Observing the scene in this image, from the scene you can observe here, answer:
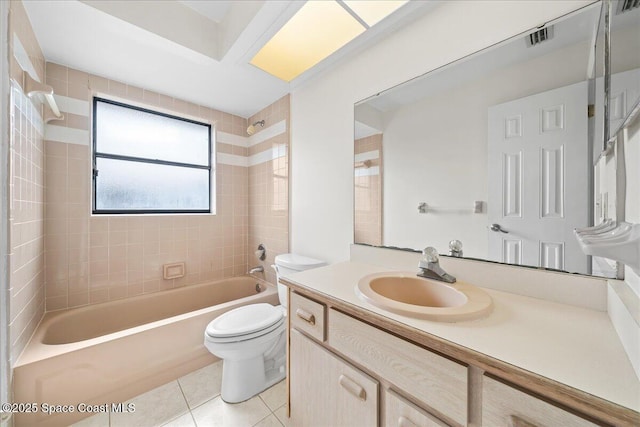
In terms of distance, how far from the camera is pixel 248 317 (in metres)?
1.52

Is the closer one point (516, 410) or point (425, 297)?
point (516, 410)

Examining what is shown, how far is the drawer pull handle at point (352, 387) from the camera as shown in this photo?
758 mm

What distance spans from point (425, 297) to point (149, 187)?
2.47 m

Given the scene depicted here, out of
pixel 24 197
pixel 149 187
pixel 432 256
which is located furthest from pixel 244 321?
pixel 149 187

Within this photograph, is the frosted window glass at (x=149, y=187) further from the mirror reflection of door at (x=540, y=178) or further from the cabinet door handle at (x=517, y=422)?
the cabinet door handle at (x=517, y=422)

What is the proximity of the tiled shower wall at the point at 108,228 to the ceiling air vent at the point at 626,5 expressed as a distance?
2709 mm

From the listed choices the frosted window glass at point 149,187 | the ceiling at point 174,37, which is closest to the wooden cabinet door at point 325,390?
the ceiling at point 174,37

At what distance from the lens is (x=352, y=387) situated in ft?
2.58

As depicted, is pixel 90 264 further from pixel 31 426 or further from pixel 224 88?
pixel 224 88

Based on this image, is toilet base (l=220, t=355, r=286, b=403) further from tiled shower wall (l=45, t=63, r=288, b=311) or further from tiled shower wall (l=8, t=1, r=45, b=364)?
tiled shower wall (l=45, t=63, r=288, b=311)

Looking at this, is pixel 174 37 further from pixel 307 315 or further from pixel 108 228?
pixel 307 315

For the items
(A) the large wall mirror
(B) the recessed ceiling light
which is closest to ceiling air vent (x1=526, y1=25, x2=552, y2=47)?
A: (A) the large wall mirror

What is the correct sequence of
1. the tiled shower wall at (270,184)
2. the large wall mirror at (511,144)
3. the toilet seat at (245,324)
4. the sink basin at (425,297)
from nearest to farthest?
1. the sink basin at (425,297)
2. the large wall mirror at (511,144)
3. the toilet seat at (245,324)
4. the tiled shower wall at (270,184)

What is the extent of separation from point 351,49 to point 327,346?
5.53 feet
